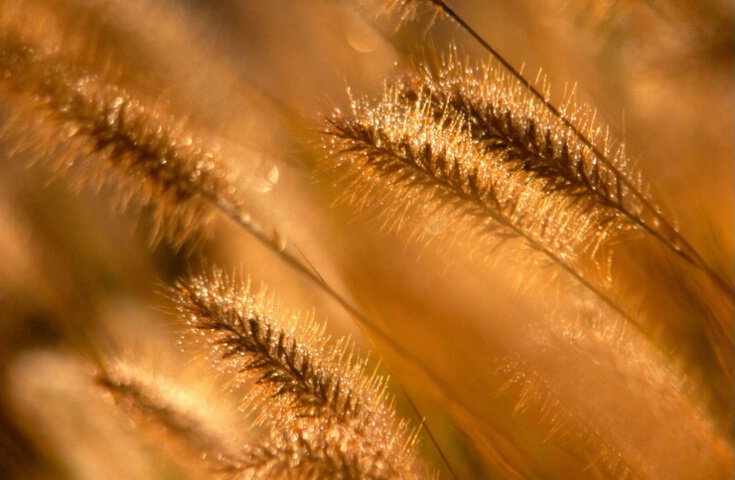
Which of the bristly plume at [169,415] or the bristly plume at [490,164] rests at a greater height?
the bristly plume at [490,164]

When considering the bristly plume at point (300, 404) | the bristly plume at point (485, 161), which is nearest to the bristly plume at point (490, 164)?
the bristly plume at point (485, 161)

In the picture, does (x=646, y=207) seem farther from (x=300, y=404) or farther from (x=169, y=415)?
(x=169, y=415)

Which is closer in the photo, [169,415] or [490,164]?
[490,164]

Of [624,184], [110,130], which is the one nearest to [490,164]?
[624,184]

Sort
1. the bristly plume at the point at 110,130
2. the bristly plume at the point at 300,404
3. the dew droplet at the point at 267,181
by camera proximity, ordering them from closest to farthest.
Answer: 1. the bristly plume at the point at 300,404
2. the bristly plume at the point at 110,130
3. the dew droplet at the point at 267,181

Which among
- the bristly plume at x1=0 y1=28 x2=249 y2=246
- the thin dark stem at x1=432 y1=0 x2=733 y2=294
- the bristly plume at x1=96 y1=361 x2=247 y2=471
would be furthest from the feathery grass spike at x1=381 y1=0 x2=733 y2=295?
the bristly plume at x1=96 y1=361 x2=247 y2=471

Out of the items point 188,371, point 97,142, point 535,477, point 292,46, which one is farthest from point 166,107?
point 535,477

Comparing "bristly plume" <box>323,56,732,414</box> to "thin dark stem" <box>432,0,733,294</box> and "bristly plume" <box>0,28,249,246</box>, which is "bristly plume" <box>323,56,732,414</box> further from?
"bristly plume" <box>0,28,249,246</box>

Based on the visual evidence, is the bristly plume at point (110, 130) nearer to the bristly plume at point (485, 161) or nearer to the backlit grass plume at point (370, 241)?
the backlit grass plume at point (370, 241)

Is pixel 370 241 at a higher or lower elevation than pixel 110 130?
higher

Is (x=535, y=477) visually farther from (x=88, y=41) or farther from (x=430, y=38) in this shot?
(x=88, y=41)
